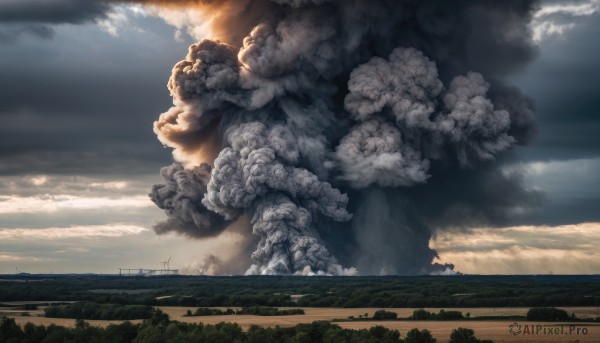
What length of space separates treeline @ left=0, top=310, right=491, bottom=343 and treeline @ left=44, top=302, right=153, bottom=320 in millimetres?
14984

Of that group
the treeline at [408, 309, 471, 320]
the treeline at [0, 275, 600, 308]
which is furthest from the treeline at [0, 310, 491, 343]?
the treeline at [0, 275, 600, 308]

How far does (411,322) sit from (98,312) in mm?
26439

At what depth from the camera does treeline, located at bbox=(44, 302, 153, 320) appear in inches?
2886

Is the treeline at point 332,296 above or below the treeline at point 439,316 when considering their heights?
above

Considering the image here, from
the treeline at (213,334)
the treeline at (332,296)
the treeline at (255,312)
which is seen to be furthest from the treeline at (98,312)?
the treeline at (213,334)

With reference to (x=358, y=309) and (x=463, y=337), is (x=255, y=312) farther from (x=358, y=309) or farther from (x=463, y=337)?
(x=463, y=337)

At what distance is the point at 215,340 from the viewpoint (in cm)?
4916

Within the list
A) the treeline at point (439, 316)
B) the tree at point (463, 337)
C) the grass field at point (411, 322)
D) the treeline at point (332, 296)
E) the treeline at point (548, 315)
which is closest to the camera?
the tree at point (463, 337)

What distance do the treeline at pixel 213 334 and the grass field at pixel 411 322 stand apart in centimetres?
284

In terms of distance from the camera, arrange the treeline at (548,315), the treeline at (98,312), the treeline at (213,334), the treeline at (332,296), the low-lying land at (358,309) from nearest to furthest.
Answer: the treeline at (213,334) < the low-lying land at (358,309) < the treeline at (548,315) < the treeline at (98,312) < the treeline at (332,296)

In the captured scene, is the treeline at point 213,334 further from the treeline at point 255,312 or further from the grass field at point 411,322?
the treeline at point 255,312

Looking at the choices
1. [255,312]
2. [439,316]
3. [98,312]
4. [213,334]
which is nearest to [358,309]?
[255,312]

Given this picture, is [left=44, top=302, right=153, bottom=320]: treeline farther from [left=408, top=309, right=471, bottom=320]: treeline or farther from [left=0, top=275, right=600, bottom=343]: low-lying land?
[left=408, top=309, right=471, bottom=320]: treeline

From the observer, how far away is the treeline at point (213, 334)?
4806 centimetres
